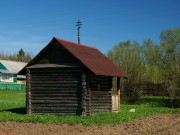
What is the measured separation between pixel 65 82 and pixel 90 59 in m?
2.49

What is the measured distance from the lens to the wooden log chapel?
24891mm

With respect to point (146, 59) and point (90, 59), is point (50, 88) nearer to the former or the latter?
point (90, 59)

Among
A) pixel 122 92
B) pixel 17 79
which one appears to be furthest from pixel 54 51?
pixel 17 79

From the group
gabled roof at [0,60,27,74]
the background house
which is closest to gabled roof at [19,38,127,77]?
the background house

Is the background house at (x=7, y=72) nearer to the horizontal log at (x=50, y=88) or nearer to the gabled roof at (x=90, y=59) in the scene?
the gabled roof at (x=90, y=59)

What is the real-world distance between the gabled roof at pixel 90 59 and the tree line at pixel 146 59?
496 inches

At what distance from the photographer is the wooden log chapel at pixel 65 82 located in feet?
81.7

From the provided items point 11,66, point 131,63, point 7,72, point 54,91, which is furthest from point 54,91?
point 11,66

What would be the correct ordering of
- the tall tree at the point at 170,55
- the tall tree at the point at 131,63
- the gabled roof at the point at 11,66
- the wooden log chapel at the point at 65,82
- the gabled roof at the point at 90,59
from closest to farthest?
the gabled roof at the point at 90,59, the wooden log chapel at the point at 65,82, the tall tree at the point at 170,55, the tall tree at the point at 131,63, the gabled roof at the point at 11,66

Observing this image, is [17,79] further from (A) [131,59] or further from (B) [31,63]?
(B) [31,63]

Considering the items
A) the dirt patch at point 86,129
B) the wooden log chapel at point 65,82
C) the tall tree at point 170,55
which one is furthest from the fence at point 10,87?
the dirt patch at point 86,129

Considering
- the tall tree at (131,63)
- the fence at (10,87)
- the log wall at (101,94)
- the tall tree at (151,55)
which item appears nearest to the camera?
the log wall at (101,94)

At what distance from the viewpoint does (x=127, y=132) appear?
17.5 m

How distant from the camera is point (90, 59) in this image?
26469 millimetres
